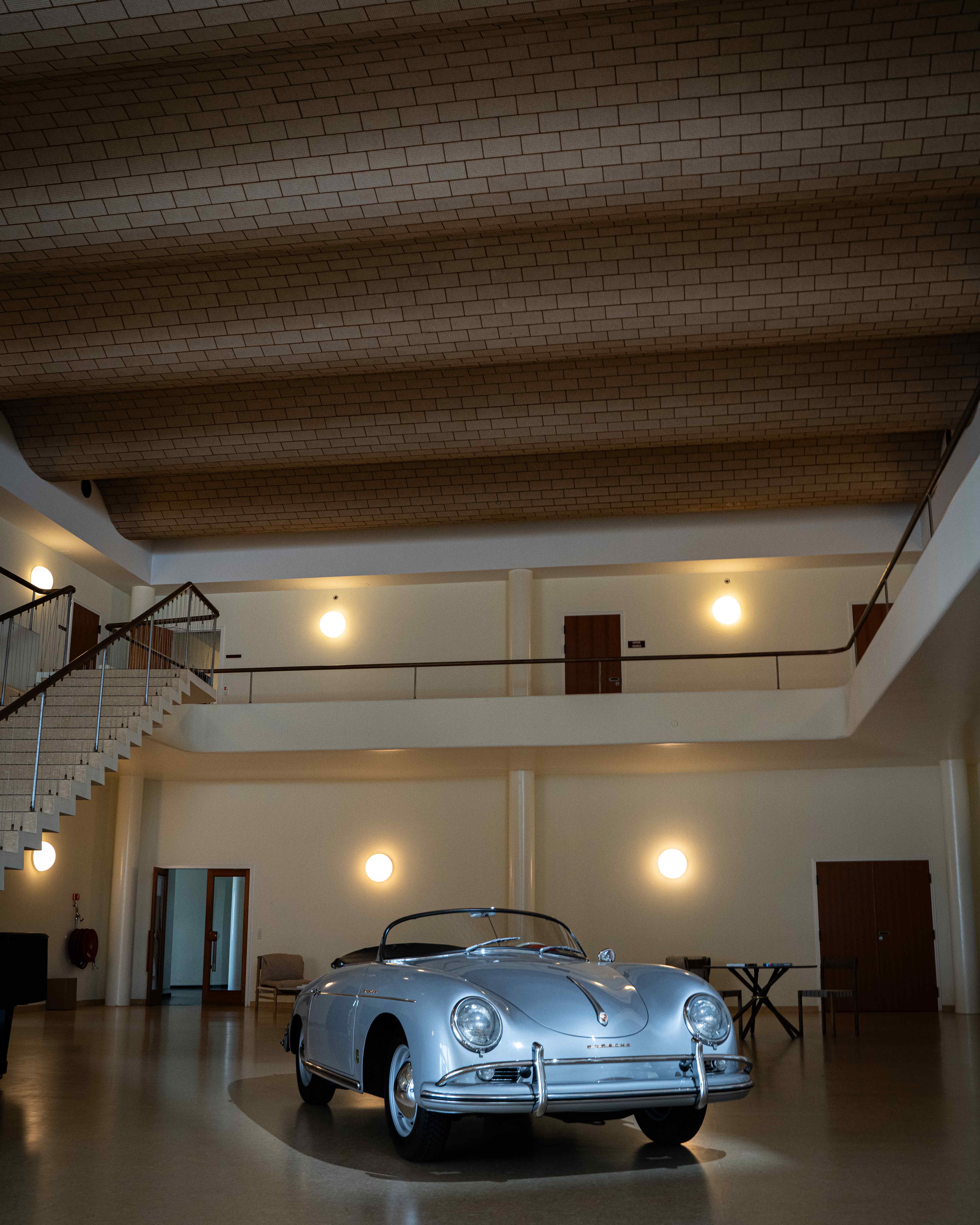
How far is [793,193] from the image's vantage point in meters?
8.17

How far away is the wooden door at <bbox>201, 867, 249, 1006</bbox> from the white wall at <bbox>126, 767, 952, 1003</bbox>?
7.7 inches

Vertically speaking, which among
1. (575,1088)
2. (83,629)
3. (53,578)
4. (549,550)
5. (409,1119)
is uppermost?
(549,550)

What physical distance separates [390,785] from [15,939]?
8.40 meters

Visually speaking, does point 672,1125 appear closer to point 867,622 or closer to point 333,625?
point 867,622

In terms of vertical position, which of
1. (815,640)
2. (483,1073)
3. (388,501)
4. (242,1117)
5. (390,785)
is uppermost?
(388,501)

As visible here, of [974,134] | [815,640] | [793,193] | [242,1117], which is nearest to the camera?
[242,1117]

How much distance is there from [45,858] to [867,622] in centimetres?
1104

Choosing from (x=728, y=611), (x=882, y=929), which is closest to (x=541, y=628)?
(x=728, y=611)

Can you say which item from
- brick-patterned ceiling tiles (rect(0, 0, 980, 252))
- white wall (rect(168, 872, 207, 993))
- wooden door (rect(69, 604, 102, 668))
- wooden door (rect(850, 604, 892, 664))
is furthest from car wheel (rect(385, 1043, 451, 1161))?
white wall (rect(168, 872, 207, 993))

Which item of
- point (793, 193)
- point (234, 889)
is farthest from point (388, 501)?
point (793, 193)

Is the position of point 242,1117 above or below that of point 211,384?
below

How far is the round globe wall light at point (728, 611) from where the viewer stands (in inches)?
589

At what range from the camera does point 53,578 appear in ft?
46.0

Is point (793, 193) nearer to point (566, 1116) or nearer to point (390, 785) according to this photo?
point (566, 1116)
